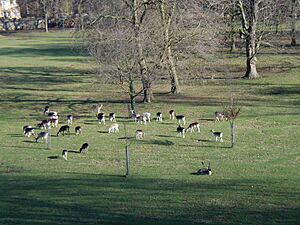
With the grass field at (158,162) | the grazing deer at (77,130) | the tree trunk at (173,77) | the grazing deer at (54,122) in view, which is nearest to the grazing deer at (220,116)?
the grass field at (158,162)

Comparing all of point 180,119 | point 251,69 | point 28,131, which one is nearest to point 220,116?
point 180,119

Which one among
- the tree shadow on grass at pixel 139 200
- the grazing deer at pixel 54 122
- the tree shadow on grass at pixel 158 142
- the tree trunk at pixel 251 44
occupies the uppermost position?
the tree trunk at pixel 251 44

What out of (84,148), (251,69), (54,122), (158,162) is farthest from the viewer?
(251,69)

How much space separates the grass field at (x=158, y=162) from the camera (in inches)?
723

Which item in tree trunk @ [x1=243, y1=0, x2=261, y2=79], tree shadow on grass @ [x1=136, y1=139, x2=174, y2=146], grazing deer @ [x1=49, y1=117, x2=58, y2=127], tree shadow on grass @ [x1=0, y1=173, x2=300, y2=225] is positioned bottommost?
tree shadow on grass @ [x1=136, y1=139, x2=174, y2=146]

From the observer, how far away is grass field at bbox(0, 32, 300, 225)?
18.4 m

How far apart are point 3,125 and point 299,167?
18332mm

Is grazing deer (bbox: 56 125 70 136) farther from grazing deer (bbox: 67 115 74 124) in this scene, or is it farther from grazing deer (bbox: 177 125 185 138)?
grazing deer (bbox: 177 125 185 138)

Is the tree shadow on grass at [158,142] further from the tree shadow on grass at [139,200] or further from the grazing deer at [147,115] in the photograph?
the tree shadow on grass at [139,200]

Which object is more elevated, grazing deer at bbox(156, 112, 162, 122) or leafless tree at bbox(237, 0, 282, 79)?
leafless tree at bbox(237, 0, 282, 79)

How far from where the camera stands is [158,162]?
87.7 feet

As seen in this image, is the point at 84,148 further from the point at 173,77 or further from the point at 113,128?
the point at 173,77

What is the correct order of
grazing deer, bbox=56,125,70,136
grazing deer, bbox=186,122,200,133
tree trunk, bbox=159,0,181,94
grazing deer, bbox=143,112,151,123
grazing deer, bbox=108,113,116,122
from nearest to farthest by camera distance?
grazing deer, bbox=186,122,200,133 < grazing deer, bbox=56,125,70,136 < grazing deer, bbox=143,112,151,123 < grazing deer, bbox=108,113,116,122 < tree trunk, bbox=159,0,181,94

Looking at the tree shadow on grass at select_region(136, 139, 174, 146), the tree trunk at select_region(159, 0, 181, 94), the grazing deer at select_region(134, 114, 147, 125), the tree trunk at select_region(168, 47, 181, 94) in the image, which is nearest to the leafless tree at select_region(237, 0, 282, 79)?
the tree trunk at select_region(168, 47, 181, 94)
